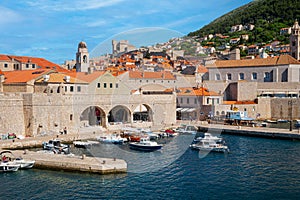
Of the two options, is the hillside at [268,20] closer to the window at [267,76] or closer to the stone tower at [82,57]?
the window at [267,76]

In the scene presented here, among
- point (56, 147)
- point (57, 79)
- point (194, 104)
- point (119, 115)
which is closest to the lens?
point (56, 147)

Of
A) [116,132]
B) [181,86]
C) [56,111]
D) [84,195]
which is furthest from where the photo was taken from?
[181,86]

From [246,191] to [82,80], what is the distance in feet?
61.4

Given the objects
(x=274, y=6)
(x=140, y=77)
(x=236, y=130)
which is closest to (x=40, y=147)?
(x=236, y=130)

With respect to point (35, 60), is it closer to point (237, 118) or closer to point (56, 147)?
point (56, 147)

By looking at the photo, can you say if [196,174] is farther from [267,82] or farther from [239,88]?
[267,82]

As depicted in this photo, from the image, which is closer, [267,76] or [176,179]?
[176,179]

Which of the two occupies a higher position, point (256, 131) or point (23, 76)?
point (23, 76)

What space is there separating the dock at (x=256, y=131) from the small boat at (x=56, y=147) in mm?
14042

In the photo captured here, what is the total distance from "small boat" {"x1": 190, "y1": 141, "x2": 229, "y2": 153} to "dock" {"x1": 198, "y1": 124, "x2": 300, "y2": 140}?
22.2 feet

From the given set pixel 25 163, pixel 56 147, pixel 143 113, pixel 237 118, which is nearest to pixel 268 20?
pixel 237 118

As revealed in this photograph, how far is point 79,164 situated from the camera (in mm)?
16875

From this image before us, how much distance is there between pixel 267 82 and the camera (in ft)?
145

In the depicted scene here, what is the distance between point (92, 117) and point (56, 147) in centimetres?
809
